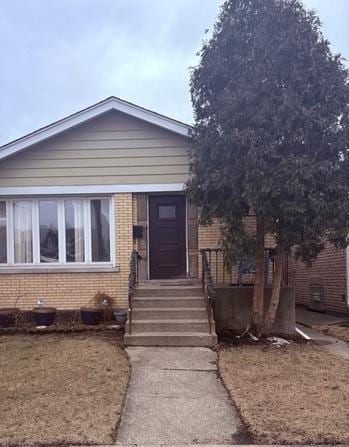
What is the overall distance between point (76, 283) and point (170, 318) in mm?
2646

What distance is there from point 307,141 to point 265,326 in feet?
11.1

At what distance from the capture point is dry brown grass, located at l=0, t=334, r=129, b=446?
15.0ft

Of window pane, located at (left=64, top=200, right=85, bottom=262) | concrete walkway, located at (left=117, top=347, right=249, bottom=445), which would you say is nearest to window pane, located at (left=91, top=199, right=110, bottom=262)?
window pane, located at (left=64, top=200, right=85, bottom=262)

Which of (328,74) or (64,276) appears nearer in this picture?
(328,74)

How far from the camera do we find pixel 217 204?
837 cm

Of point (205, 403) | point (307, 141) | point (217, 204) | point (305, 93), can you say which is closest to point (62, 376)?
point (205, 403)

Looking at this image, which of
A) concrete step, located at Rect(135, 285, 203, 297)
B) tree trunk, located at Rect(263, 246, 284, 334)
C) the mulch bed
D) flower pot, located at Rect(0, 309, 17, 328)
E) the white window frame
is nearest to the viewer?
tree trunk, located at Rect(263, 246, 284, 334)

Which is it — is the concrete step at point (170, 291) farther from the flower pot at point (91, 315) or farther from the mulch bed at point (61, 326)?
the flower pot at point (91, 315)

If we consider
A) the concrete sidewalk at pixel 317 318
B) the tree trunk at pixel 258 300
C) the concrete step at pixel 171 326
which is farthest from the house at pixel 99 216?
the concrete sidewalk at pixel 317 318

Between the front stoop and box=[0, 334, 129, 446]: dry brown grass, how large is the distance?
0.55 m

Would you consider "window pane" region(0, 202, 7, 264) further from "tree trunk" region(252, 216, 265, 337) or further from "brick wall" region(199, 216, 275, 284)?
"tree trunk" region(252, 216, 265, 337)

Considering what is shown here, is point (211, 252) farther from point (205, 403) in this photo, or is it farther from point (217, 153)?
point (205, 403)

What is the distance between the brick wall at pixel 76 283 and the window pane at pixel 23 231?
46 centimetres

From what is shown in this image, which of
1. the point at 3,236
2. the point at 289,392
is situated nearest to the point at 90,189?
the point at 3,236
